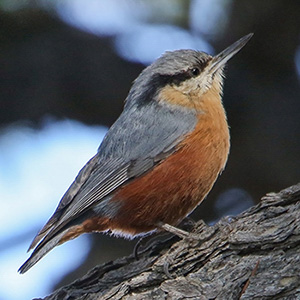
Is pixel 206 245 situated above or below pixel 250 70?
below

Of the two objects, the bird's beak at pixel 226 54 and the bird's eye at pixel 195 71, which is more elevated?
the bird's eye at pixel 195 71

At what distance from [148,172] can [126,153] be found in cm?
32

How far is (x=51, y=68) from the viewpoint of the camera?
6504mm

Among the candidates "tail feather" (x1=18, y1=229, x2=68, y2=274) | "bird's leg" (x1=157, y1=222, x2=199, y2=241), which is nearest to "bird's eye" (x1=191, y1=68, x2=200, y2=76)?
"bird's leg" (x1=157, y1=222, x2=199, y2=241)

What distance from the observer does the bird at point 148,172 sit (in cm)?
541

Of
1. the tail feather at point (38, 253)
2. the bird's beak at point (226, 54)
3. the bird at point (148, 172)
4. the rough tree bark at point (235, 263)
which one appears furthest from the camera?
the bird's beak at point (226, 54)

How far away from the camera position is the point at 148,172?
5.50m

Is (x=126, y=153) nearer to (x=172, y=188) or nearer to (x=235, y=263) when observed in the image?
(x=172, y=188)

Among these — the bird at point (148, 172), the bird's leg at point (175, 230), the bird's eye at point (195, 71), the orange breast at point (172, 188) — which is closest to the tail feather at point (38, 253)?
the bird at point (148, 172)

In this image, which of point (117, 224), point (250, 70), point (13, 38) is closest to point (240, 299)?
point (117, 224)

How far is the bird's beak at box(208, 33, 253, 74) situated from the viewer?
6043 millimetres

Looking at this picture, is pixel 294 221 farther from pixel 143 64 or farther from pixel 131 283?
pixel 143 64

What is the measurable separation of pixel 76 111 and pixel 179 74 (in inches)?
36.6

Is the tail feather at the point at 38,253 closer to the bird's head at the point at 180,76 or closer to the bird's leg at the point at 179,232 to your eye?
the bird's leg at the point at 179,232
